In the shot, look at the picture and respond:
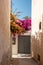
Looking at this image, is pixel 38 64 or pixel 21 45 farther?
pixel 21 45

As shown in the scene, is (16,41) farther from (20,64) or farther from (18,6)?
(20,64)

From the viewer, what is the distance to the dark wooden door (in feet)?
21.2

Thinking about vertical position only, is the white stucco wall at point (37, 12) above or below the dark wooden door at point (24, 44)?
above

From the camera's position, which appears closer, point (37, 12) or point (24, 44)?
point (37, 12)

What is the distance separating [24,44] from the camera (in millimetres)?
6465

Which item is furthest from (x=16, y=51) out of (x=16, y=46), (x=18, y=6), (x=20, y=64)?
(x=20, y=64)

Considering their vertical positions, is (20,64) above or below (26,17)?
below

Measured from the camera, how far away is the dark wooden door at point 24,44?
21.2 ft

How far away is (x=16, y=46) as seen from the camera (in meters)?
6.39

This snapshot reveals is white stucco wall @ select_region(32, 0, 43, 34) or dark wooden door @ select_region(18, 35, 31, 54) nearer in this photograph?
white stucco wall @ select_region(32, 0, 43, 34)

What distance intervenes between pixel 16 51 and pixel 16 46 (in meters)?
0.21

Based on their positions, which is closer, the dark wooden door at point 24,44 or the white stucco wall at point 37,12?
the white stucco wall at point 37,12

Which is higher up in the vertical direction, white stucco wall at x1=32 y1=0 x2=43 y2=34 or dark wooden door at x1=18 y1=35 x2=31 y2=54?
white stucco wall at x1=32 y1=0 x2=43 y2=34

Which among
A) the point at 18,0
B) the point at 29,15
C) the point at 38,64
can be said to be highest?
the point at 18,0
